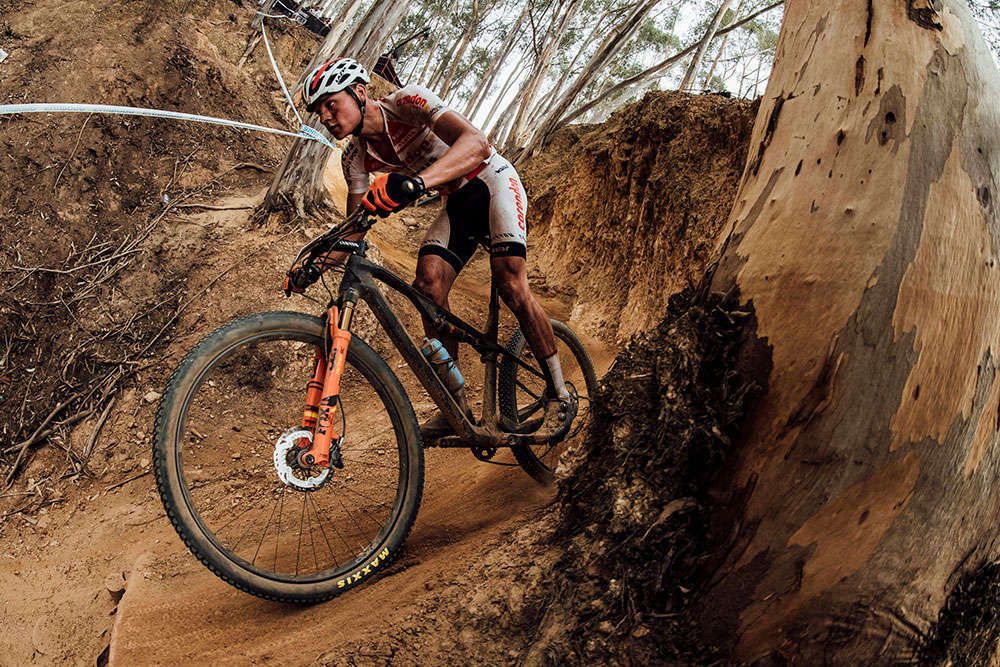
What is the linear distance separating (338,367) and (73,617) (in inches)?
79.8

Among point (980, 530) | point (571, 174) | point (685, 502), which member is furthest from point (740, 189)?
point (571, 174)

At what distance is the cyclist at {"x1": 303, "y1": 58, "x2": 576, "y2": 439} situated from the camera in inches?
118

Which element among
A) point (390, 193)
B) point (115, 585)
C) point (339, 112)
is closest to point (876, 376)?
point (390, 193)

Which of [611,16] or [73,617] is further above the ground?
[611,16]

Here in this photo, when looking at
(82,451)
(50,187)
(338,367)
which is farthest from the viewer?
(50,187)

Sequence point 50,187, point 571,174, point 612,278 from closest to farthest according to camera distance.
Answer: point 50,187, point 612,278, point 571,174

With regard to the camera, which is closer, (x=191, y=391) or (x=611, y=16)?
(x=191, y=391)

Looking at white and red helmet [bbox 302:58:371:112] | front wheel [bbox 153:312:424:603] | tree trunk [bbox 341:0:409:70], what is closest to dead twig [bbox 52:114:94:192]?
tree trunk [bbox 341:0:409:70]

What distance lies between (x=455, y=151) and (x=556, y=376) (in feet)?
4.67

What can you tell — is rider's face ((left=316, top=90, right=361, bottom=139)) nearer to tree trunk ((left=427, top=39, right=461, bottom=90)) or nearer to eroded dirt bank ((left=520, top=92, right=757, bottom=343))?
eroded dirt bank ((left=520, top=92, right=757, bottom=343))

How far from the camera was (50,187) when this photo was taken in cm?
665

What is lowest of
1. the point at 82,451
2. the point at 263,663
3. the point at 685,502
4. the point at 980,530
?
the point at 82,451

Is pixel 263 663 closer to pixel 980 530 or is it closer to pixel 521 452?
A: pixel 521 452

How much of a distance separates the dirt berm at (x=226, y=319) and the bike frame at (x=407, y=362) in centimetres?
46
